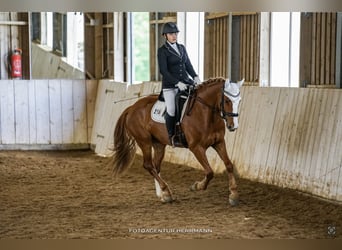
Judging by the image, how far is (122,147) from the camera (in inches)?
180

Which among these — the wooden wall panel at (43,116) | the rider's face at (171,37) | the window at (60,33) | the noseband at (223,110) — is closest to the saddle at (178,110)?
the noseband at (223,110)

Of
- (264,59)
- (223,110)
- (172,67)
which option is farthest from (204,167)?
(264,59)

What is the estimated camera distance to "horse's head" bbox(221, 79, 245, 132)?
4281 millimetres

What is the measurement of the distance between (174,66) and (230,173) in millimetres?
757

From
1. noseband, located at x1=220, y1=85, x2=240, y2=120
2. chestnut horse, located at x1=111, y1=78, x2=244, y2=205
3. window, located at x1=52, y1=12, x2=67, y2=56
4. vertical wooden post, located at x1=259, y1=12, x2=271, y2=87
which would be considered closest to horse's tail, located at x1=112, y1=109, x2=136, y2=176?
chestnut horse, located at x1=111, y1=78, x2=244, y2=205

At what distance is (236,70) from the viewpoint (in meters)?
4.84

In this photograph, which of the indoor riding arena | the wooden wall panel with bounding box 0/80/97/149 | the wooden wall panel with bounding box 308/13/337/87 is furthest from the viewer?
the wooden wall panel with bounding box 0/80/97/149

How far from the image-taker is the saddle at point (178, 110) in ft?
14.6

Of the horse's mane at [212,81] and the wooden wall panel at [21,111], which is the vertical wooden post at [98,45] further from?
the horse's mane at [212,81]

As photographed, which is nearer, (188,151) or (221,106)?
(221,106)

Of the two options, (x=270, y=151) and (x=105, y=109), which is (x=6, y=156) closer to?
(x=105, y=109)

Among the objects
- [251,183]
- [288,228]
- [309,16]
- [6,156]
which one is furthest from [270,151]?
[6,156]

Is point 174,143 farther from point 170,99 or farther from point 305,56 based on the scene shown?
point 305,56

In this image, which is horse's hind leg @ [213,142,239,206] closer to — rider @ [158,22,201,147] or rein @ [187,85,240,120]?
rein @ [187,85,240,120]
